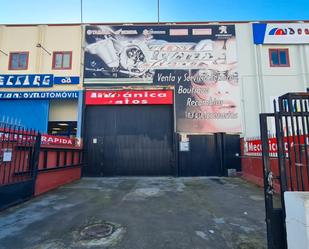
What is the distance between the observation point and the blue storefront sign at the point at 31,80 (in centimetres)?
1304

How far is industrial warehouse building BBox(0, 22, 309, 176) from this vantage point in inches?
499

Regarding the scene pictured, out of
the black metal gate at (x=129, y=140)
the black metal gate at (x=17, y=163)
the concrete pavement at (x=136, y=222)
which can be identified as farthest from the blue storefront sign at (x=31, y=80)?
the concrete pavement at (x=136, y=222)

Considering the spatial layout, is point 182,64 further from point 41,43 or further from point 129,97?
point 41,43

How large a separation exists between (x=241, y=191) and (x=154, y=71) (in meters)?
8.78

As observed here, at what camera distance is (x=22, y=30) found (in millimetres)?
13711

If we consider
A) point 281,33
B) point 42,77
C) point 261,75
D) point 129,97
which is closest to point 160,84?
point 129,97

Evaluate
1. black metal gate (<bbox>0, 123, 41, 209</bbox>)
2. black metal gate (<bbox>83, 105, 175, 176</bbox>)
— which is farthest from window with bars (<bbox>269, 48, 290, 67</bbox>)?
black metal gate (<bbox>0, 123, 41, 209</bbox>)

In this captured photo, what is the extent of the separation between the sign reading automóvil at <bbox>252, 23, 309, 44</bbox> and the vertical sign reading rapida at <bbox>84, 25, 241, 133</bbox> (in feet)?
5.54

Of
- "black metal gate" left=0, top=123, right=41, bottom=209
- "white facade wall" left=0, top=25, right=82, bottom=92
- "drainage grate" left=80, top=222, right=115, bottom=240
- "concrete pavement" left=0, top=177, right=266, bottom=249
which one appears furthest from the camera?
"white facade wall" left=0, top=25, right=82, bottom=92

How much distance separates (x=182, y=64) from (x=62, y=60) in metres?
7.82

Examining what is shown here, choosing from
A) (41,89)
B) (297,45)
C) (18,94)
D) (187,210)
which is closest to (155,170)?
(187,210)

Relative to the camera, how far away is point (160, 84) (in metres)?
13.3

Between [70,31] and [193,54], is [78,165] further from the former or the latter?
[193,54]

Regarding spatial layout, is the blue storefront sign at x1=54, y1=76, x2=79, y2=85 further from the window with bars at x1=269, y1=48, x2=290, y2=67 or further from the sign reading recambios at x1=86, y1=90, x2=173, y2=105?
the window with bars at x1=269, y1=48, x2=290, y2=67
